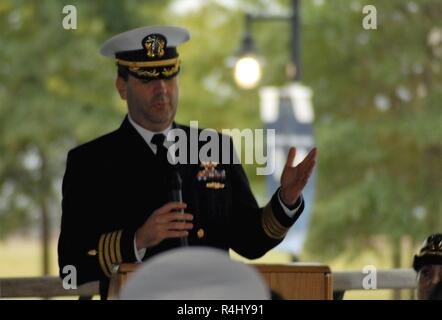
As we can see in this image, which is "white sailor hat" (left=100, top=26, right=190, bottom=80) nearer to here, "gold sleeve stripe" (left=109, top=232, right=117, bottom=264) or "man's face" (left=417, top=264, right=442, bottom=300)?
"gold sleeve stripe" (left=109, top=232, right=117, bottom=264)

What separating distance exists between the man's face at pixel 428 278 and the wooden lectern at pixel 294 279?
0.66 metres

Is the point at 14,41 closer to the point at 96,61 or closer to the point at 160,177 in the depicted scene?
the point at 96,61

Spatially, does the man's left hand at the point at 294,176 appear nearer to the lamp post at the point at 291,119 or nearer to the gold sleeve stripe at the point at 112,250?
the gold sleeve stripe at the point at 112,250

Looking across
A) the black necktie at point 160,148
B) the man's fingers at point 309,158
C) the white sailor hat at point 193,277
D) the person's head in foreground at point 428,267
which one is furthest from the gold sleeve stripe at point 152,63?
the white sailor hat at point 193,277

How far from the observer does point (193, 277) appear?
205cm

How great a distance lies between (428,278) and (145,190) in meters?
1.19

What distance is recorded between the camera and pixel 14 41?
22656 millimetres

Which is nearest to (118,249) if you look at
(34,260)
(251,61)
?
(251,61)

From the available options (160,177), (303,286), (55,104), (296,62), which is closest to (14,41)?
(55,104)

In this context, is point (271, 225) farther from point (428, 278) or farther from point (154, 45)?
point (154, 45)

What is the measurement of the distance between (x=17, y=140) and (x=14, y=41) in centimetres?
186

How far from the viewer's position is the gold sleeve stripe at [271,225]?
14.2 ft

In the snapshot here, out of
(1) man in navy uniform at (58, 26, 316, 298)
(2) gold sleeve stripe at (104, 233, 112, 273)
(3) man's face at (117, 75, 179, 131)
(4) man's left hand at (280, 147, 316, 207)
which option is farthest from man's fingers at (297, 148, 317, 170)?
(2) gold sleeve stripe at (104, 233, 112, 273)

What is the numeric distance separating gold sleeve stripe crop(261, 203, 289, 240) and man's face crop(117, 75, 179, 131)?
48 centimetres
